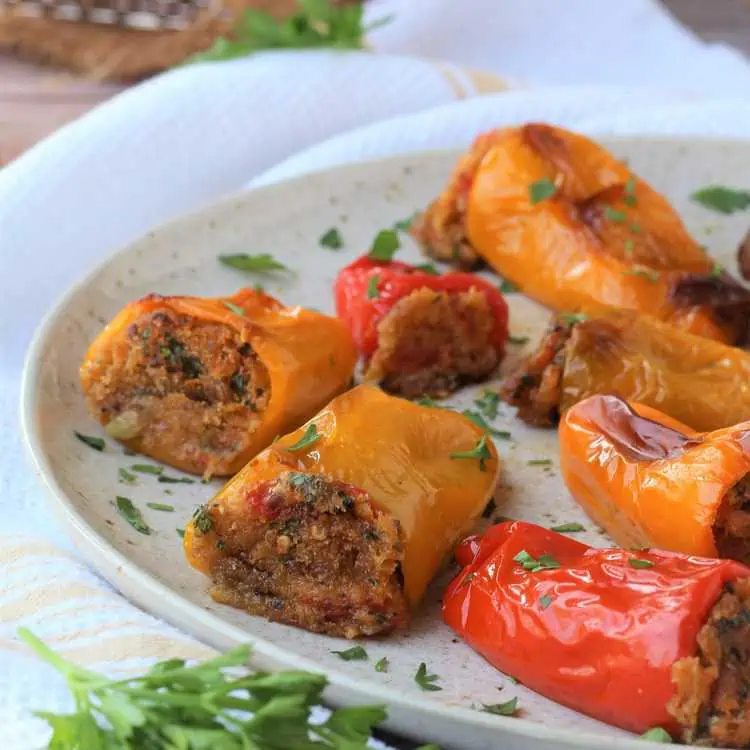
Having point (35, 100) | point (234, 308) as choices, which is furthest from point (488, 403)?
point (35, 100)

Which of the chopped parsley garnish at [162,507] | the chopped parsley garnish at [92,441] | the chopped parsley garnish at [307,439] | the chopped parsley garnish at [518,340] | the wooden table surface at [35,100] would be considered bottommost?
the wooden table surface at [35,100]

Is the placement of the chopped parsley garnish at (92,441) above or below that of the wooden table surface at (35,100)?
above

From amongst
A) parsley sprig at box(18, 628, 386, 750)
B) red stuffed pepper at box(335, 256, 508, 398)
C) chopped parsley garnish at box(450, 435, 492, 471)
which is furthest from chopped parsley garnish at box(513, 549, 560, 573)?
red stuffed pepper at box(335, 256, 508, 398)

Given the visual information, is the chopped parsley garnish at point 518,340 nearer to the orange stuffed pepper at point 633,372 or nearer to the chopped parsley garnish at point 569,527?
the orange stuffed pepper at point 633,372

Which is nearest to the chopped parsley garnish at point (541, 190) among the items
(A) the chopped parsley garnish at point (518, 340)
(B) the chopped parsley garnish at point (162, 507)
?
(A) the chopped parsley garnish at point (518, 340)

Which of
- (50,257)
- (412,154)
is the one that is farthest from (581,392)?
(50,257)

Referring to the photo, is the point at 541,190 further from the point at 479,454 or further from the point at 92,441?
the point at 92,441
